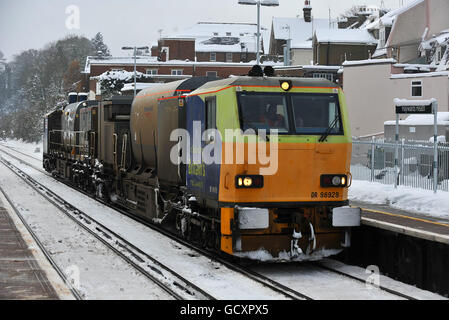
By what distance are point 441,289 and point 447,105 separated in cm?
3270

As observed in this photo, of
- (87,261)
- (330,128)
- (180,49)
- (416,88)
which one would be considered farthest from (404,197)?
(180,49)

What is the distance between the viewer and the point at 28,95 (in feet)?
374

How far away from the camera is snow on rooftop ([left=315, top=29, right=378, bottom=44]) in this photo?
67.8m

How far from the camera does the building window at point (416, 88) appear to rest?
43.9 metres

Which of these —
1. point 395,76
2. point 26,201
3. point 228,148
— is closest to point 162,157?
point 228,148

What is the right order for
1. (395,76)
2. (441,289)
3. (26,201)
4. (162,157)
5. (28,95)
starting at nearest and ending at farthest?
(441,289)
(162,157)
(26,201)
(395,76)
(28,95)

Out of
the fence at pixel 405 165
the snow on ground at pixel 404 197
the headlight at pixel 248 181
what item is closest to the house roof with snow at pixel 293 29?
the fence at pixel 405 165

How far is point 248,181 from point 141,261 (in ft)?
9.06

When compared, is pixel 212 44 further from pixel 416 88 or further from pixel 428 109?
pixel 428 109

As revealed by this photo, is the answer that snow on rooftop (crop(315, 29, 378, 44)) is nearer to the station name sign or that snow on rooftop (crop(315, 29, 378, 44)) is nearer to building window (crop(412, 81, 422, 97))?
building window (crop(412, 81, 422, 97))

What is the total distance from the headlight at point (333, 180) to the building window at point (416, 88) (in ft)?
110

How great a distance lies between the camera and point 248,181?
11703 millimetres

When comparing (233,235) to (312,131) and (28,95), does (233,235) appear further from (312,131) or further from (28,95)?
(28,95)

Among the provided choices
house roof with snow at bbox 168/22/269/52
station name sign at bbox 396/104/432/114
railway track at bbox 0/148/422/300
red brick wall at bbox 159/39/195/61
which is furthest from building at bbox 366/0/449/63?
house roof with snow at bbox 168/22/269/52
